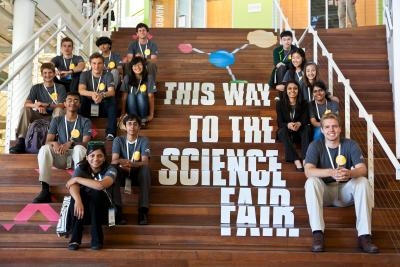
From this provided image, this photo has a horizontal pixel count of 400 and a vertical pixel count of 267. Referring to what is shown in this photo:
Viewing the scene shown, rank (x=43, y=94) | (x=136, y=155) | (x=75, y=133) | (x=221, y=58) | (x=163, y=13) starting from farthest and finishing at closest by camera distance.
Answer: (x=163, y=13)
(x=221, y=58)
(x=43, y=94)
(x=75, y=133)
(x=136, y=155)

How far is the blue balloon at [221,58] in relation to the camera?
7.00 metres

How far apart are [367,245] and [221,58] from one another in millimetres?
4070

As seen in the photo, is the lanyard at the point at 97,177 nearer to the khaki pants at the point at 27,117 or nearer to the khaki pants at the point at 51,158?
the khaki pants at the point at 51,158

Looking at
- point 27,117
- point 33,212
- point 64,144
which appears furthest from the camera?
point 27,117

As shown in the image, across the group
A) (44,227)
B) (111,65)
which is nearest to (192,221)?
(44,227)

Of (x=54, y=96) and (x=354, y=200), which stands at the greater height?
(x=54, y=96)

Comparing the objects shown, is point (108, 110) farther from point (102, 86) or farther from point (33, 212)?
point (33, 212)

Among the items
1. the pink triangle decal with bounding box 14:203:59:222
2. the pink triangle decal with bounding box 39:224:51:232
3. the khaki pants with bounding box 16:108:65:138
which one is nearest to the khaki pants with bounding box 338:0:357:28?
the khaki pants with bounding box 16:108:65:138

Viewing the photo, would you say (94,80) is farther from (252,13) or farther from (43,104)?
(252,13)

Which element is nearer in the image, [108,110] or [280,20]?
[108,110]

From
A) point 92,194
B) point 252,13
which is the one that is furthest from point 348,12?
point 92,194

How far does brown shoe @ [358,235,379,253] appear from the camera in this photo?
3592mm

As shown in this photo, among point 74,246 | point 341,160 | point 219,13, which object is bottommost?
point 74,246

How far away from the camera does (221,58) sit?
7.17m
